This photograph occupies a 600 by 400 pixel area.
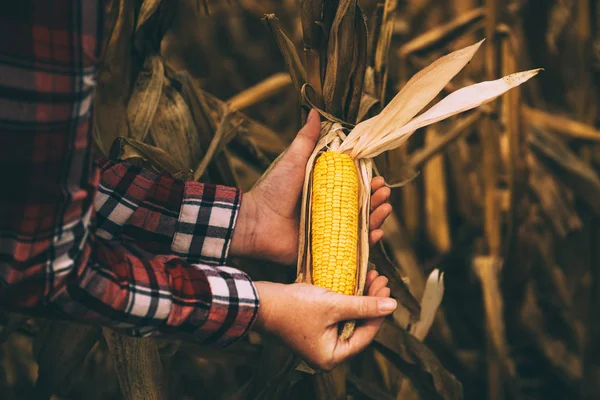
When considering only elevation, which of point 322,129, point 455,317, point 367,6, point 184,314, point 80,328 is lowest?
point 455,317

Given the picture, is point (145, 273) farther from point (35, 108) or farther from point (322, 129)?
point (322, 129)

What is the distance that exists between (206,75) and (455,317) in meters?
1.15

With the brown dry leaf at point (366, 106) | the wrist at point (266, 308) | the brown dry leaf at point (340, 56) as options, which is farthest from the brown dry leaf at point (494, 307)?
the wrist at point (266, 308)

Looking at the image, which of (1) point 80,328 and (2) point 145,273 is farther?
(1) point 80,328

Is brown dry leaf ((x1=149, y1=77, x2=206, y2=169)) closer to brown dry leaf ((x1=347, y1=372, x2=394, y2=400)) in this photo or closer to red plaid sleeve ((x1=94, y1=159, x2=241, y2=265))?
red plaid sleeve ((x1=94, y1=159, x2=241, y2=265))

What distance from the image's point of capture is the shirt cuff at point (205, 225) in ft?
→ 3.89

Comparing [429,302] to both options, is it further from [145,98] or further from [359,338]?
[145,98]

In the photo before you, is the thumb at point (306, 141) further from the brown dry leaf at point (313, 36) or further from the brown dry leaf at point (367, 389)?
the brown dry leaf at point (367, 389)

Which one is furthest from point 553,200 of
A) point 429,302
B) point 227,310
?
point 227,310

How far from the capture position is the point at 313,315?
3.43ft

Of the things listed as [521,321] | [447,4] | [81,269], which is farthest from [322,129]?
A: [447,4]

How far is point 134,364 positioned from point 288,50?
0.56 m

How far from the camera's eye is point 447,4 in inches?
92.7

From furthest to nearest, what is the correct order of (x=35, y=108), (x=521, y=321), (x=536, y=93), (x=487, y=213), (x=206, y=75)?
(x=206, y=75) → (x=536, y=93) → (x=521, y=321) → (x=487, y=213) → (x=35, y=108)
